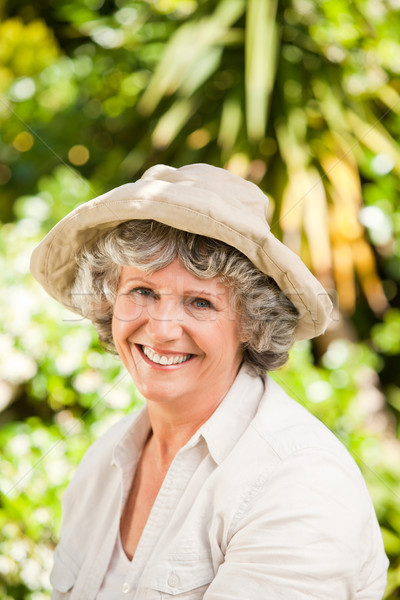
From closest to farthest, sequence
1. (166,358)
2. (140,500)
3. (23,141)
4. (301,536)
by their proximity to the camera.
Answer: (301,536) → (166,358) → (140,500) → (23,141)

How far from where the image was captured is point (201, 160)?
Result: 12.3 feet

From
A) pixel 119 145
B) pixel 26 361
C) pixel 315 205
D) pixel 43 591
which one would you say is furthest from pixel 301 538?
pixel 119 145

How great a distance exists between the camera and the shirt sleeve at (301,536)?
1254mm

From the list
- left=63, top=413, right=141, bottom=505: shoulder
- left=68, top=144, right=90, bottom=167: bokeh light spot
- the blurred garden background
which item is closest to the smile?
left=63, top=413, right=141, bottom=505: shoulder

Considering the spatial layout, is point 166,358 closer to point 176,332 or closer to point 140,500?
point 176,332

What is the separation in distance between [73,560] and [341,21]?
2.94 meters

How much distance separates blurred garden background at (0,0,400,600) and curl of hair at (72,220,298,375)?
125 cm

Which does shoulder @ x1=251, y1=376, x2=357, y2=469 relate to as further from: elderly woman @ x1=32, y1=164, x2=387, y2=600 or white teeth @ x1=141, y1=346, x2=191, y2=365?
white teeth @ x1=141, y1=346, x2=191, y2=365

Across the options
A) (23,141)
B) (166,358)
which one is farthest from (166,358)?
(23,141)

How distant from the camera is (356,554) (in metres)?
1.31

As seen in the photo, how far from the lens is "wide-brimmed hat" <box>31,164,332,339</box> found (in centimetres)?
134

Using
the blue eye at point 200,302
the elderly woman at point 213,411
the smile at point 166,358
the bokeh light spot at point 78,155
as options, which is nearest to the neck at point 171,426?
the elderly woman at point 213,411

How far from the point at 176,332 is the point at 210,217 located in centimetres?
27

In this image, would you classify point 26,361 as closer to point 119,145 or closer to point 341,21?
point 119,145
